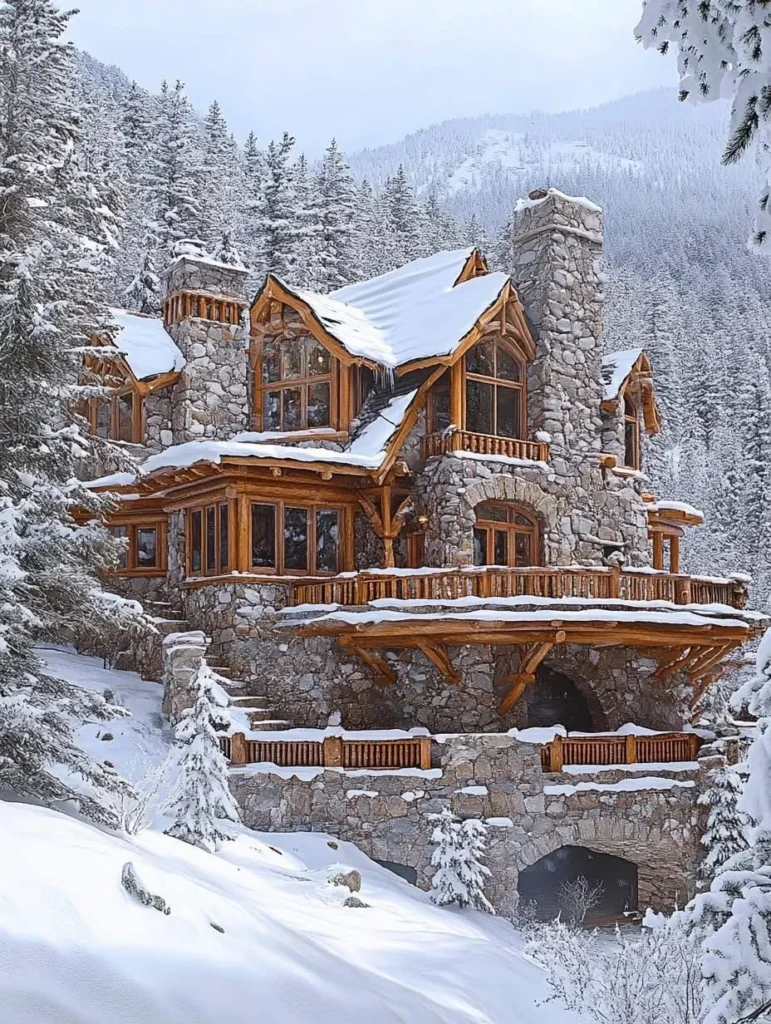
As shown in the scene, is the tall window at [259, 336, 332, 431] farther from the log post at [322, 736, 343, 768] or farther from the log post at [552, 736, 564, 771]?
the log post at [552, 736, 564, 771]

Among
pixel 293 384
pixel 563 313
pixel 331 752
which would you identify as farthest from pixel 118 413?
pixel 331 752

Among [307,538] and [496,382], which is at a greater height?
[496,382]

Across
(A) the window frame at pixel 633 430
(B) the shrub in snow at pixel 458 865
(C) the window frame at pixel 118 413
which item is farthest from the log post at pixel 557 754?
(C) the window frame at pixel 118 413

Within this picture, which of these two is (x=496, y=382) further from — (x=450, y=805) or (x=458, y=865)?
(x=458, y=865)

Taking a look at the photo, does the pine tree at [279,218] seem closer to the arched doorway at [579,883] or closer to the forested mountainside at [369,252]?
the forested mountainside at [369,252]

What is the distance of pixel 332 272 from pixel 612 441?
21.9m

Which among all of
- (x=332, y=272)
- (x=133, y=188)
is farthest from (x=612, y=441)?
(x=133, y=188)

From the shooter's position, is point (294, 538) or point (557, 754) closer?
point (557, 754)

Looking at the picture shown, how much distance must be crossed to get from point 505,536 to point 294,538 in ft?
17.2

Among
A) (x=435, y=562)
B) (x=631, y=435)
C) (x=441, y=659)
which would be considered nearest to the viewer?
(x=441, y=659)

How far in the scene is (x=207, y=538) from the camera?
23500 mm

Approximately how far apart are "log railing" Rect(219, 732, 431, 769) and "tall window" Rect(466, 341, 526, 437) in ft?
29.2

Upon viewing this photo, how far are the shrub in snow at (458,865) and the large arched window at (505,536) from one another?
7789 millimetres

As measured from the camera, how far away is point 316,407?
85.8 feet
